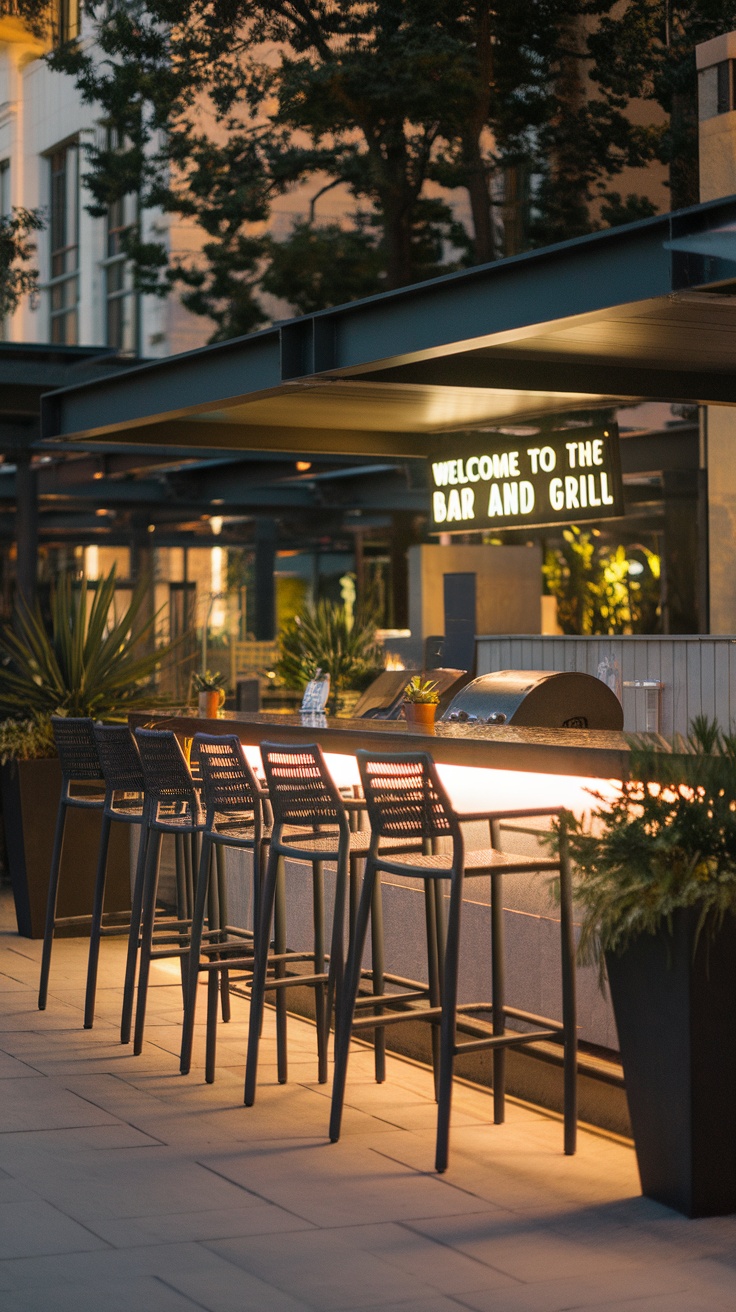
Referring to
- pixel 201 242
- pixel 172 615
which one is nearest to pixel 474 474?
pixel 201 242

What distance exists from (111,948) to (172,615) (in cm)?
1712

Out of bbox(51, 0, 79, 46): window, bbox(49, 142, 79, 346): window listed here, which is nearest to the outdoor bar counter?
bbox(49, 142, 79, 346): window

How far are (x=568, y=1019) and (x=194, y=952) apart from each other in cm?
144

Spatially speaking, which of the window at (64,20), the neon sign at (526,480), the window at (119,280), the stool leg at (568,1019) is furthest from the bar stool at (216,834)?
the window at (64,20)

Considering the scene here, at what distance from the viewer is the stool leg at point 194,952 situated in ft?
18.5

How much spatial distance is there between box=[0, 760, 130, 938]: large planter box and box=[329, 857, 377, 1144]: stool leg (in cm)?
380

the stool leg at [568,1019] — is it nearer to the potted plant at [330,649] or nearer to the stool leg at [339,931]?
the stool leg at [339,931]

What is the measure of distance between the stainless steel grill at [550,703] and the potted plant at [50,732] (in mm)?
2228

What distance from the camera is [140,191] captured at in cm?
2170

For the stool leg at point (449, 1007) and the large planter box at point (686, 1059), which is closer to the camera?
the large planter box at point (686, 1059)

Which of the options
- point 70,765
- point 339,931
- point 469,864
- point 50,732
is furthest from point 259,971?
point 50,732

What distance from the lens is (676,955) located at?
4.06 meters

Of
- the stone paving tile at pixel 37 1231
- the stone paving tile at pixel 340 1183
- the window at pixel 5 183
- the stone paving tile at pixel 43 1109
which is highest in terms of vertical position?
the window at pixel 5 183

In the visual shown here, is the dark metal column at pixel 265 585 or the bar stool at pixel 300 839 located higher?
the dark metal column at pixel 265 585
